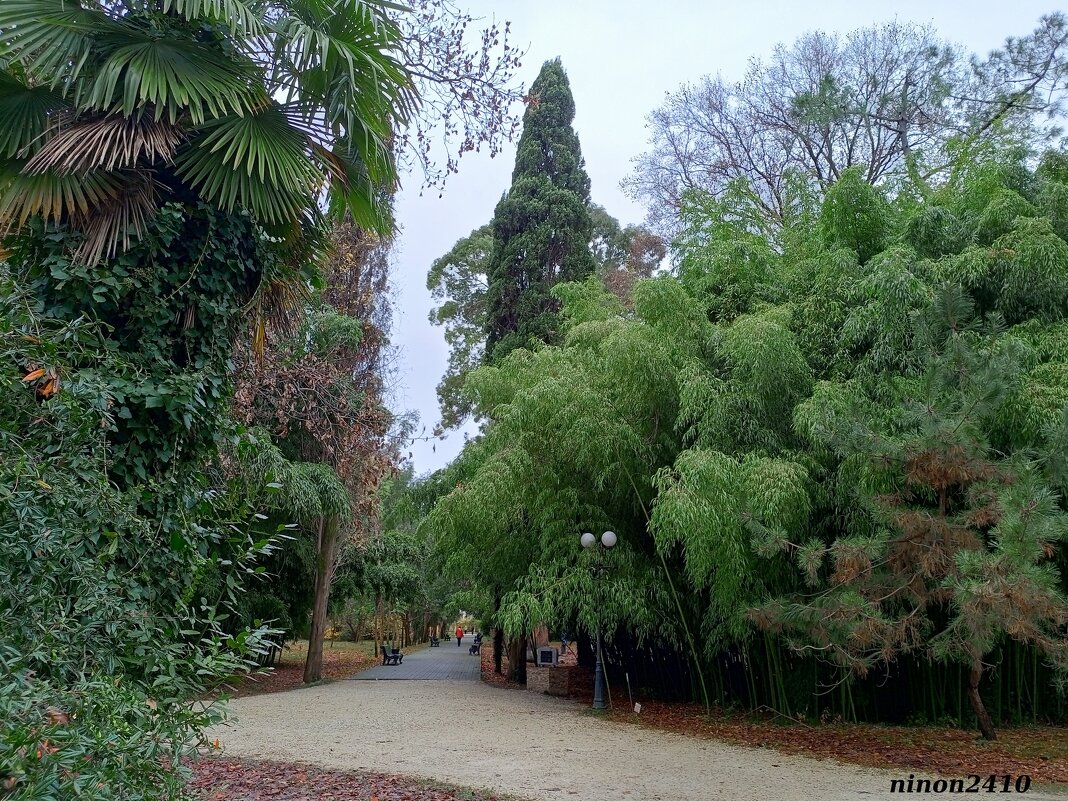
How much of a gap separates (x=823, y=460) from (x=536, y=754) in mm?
3958

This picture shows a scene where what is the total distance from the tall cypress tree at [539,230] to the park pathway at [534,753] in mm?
7881

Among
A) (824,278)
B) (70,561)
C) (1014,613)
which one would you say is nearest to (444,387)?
(824,278)

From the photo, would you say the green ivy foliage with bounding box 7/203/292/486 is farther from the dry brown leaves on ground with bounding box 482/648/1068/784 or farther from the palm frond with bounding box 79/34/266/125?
the dry brown leaves on ground with bounding box 482/648/1068/784

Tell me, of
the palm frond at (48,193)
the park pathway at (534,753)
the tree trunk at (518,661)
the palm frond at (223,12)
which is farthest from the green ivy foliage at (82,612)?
the tree trunk at (518,661)

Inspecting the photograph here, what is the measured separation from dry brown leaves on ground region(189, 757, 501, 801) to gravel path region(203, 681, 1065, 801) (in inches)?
12.1

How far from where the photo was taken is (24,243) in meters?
3.85

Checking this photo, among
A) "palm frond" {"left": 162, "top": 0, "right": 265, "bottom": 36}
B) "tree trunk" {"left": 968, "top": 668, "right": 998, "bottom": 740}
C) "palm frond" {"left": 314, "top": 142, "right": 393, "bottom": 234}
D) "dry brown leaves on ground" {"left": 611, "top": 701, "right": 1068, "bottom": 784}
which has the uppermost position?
"palm frond" {"left": 162, "top": 0, "right": 265, "bottom": 36}

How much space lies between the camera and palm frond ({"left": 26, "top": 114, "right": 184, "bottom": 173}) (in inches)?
143

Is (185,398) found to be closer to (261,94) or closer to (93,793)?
(261,94)

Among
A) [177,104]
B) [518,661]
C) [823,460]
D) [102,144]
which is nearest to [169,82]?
[177,104]

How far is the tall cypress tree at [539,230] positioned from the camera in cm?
1630

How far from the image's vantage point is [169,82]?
370cm

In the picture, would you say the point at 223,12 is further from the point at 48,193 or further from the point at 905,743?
the point at 905,743

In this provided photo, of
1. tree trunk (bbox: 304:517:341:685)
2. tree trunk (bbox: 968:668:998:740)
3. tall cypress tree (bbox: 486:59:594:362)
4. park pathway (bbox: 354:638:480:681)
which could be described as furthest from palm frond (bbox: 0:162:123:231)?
park pathway (bbox: 354:638:480:681)
